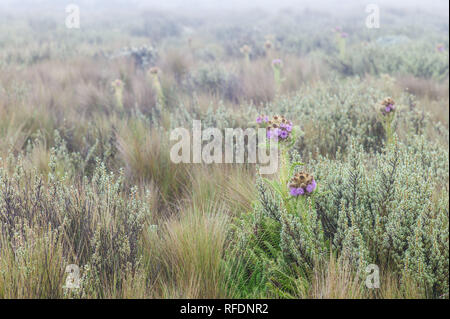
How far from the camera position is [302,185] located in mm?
1648

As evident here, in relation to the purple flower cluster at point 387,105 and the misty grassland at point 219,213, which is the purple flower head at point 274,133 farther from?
the purple flower cluster at point 387,105

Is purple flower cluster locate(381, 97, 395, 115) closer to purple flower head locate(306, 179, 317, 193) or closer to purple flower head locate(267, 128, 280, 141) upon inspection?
purple flower head locate(267, 128, 280, 141)

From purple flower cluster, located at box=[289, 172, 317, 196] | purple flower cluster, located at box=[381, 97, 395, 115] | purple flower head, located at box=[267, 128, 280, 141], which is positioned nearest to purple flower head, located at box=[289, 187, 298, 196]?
purple flower cluster, located at box=[289, 172, 317, 196]

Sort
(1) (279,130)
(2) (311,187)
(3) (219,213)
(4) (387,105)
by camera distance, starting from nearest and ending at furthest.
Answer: (2) (311,187) < (1) (279,130) < (3) (219,213) < (4) (387,105)

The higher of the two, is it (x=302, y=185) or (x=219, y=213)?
(x=302, y=185)

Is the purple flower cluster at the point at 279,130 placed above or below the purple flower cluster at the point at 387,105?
below

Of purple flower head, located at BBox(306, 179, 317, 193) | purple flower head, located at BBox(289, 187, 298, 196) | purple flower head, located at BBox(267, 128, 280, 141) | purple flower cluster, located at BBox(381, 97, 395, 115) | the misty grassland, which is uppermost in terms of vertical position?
purple flower cluster, located at BBox(381, 97, 395, 115)

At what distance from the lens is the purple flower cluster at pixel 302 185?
5.40ft

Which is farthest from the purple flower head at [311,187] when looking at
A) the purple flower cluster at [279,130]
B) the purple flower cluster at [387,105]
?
the purple flower cluster at [387,105]

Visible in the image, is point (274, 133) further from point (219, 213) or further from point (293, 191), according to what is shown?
point (219, 213)

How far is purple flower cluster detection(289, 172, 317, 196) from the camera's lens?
64.8 inches

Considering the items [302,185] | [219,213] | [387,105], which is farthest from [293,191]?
[387,105]

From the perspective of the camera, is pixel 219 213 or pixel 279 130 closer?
pixel 279 130

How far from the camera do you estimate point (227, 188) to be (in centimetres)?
236
